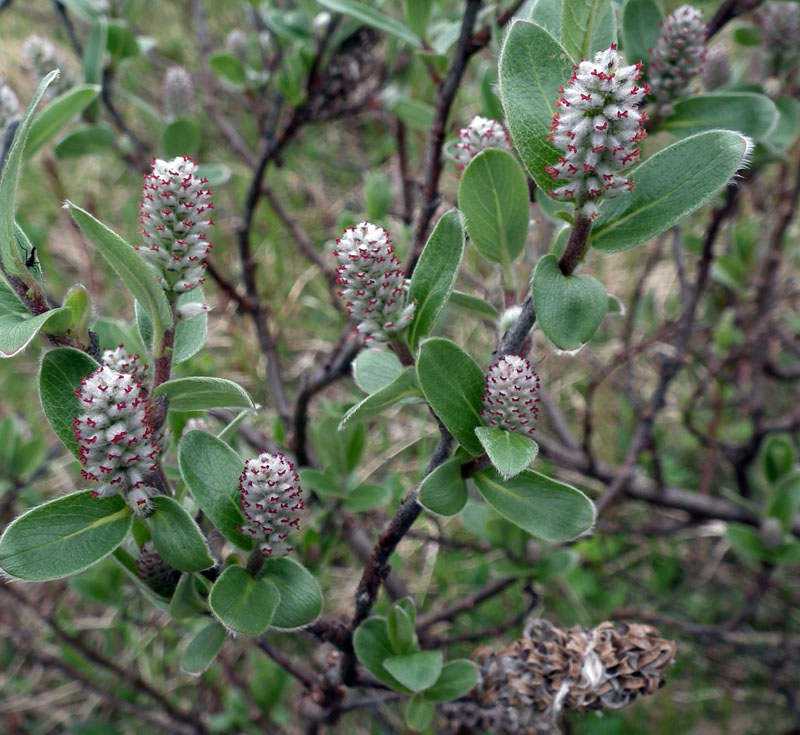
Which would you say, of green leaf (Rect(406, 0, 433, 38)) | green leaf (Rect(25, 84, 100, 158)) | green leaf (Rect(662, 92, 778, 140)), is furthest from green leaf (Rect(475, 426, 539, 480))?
green leaf (Rect(406, 0, 433, 38))

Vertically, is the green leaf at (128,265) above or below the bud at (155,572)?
above

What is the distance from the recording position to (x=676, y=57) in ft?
4.24

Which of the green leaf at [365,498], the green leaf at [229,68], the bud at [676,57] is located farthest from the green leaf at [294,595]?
the green leaf at [229,68]

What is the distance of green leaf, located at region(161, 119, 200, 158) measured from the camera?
6.34ft

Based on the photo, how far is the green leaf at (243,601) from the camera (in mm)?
897

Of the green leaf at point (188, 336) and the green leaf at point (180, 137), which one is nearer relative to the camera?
the green leaf at point (188, 336)

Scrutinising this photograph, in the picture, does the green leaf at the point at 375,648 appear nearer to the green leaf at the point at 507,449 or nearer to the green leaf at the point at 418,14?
the green leaf at the point at 507,449

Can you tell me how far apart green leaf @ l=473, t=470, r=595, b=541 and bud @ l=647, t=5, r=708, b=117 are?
77 cm

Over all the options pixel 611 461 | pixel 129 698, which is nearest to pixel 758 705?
pixel 611 461

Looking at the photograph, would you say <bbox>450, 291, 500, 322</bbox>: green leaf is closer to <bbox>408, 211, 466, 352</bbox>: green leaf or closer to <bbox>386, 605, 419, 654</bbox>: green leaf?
<bbox>408, 211, 466, 352</bbox>: green leaf

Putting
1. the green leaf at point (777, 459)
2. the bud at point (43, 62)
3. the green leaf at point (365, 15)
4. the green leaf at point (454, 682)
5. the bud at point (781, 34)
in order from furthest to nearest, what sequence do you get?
the green leaf at point (777, 459) → the bud at point (43, 62) → the bud at point (781, 34) → the green leaf at point (365, 15) → the green leaf at point (454, 682)

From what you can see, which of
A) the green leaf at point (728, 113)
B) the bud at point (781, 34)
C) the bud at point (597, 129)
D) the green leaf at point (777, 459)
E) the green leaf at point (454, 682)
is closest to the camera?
the bud at point (597, 129)

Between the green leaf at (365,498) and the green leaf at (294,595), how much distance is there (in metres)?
0.67

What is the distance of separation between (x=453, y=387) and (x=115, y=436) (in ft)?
1.28
